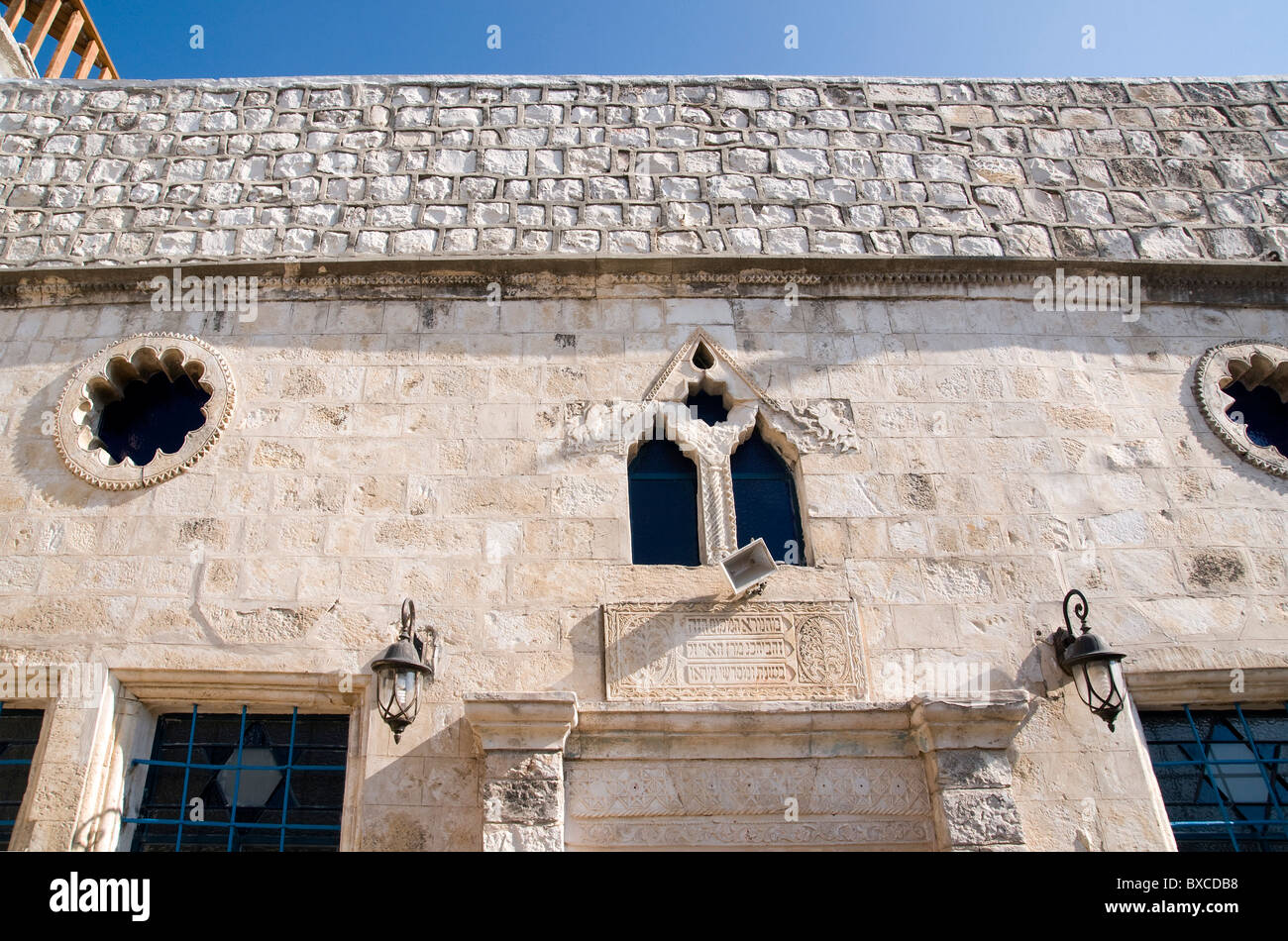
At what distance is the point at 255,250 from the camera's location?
5875 millimetres

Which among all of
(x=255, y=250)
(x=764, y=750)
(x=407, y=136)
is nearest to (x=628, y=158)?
(x=407, y=136)

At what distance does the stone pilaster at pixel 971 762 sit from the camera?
4.10 metres

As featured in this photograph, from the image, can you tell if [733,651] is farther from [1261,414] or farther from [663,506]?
[1261,414]

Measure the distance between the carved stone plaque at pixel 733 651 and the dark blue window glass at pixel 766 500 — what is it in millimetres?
432

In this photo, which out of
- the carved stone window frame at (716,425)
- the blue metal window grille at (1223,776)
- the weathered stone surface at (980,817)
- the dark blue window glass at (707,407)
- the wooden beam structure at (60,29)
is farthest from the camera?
the wooden beam structure at (60,29)

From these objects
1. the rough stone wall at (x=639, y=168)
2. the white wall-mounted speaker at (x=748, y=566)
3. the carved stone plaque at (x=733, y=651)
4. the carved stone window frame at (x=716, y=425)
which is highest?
the rough stone wall at (x=639, y=168)

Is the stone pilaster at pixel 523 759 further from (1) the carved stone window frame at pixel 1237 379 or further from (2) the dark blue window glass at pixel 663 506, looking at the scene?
(1) the carved stone window frame at pixel 1237 379

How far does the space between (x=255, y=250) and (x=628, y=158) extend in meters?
2.45

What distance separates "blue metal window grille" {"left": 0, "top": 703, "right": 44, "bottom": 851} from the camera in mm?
4527

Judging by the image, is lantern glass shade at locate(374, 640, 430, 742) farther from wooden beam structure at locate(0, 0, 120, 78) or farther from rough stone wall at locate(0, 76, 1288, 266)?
wooden beam structure at locate(0, 0, 120, 78)

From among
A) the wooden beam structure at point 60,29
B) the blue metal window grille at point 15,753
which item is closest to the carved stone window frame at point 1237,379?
the blue metal window grille at point 15,753

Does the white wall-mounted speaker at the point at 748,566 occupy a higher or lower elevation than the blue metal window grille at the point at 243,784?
higher

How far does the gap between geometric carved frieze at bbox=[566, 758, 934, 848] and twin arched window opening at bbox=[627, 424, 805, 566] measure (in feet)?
3.60
